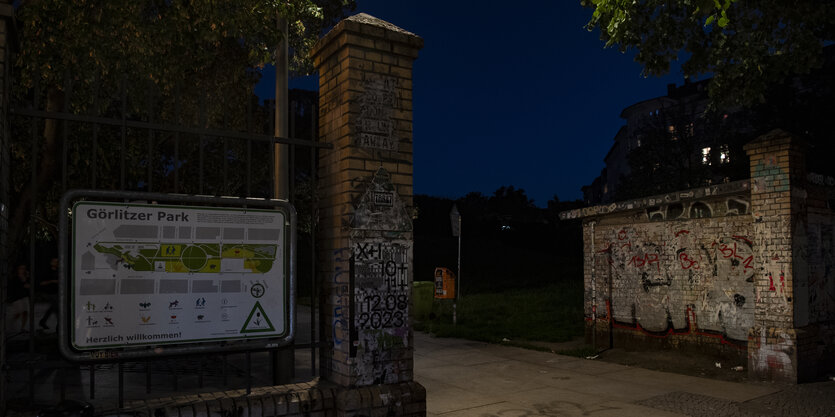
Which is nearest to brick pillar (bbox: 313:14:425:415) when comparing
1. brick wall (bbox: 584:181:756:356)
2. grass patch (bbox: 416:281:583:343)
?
brick wall (bbox: 584:181:756:356)

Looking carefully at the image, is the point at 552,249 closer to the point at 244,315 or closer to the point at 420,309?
the point at 420,309

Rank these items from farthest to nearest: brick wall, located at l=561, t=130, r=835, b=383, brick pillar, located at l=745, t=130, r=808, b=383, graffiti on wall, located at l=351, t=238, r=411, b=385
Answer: brick wall, located at l=561, t=130, r=835, b=383
brick pillar, located at l=745, t=130, r=808, b=383
graffiti on wall, located at l=351, t=238, r=411, b=385

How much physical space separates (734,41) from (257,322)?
10.1m

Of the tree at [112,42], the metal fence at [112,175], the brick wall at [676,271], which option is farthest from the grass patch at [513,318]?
the tree at [112,42]

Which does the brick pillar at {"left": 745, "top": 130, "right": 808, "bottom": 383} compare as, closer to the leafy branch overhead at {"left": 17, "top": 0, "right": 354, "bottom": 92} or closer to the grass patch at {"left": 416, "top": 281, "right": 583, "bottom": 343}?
the grass patch at {"left": 416, "top": 281, "right": 583, "bottom": 343}

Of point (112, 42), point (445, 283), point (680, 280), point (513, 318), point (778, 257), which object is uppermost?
point (112, 42)

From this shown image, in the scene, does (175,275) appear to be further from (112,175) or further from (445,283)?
(445,283)

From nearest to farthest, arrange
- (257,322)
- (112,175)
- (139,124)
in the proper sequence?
1. (139,124)
2. (257,322)
3. (112,175)

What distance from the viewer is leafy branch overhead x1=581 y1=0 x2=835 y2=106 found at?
10.2 meters

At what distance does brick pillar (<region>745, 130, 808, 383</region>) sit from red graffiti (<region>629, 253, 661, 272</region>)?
194 cm

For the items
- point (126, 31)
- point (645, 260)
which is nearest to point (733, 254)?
point (645, 260)

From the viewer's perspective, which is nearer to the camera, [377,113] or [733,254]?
[377,113]

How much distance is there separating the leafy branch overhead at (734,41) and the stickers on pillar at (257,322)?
7979mm

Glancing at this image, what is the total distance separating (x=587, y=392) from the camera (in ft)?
25.3
